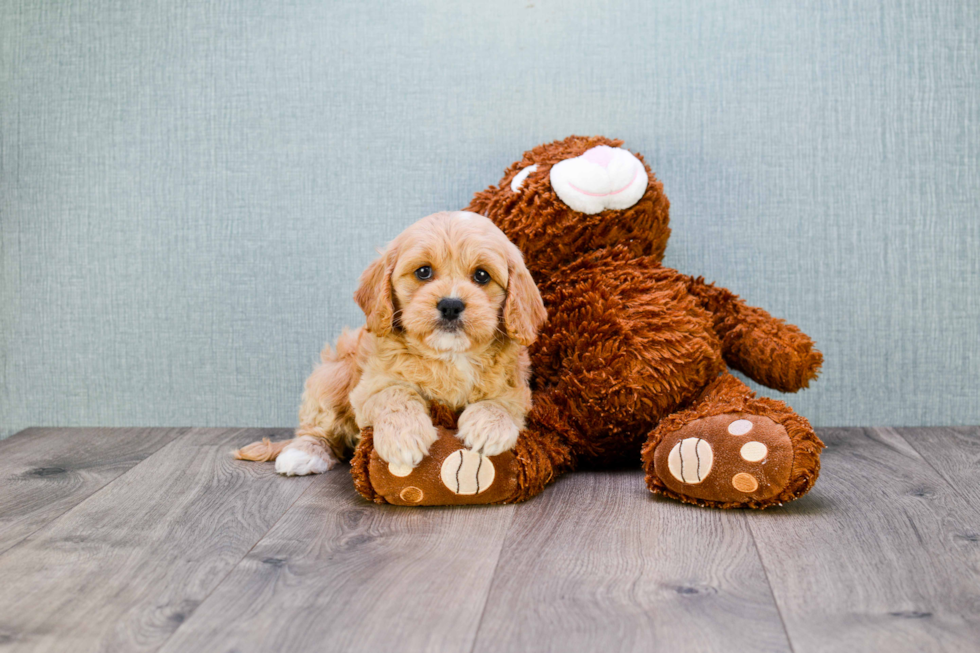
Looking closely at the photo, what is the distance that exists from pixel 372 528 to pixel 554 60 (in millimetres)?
1409

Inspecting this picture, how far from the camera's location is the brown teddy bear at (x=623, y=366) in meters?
1.56

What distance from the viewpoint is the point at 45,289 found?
Result: 2.37m

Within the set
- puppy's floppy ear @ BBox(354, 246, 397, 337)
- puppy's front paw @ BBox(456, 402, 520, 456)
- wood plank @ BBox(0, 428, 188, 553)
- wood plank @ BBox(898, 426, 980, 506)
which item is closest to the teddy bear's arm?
wood plank @ BBox(898, 426, 980, 506)

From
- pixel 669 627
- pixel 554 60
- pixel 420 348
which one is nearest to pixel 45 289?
pixel 420 348

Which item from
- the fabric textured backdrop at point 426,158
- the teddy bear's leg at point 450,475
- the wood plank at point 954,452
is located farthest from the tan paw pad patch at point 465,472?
the wood plank at point 954,452

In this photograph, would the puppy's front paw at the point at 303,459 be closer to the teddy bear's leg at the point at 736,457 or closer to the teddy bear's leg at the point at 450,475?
the teddy bear's leg at the point at 450,475

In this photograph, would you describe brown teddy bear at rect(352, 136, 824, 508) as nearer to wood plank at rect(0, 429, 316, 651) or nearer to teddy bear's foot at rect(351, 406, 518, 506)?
teddy bear's foot at rect(351, 406, 518, 506)

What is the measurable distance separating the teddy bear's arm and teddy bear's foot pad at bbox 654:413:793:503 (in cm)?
40

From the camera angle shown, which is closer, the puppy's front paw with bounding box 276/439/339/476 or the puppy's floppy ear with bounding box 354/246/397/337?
the puppy's floppy ear with bounding box 354/246/397/337

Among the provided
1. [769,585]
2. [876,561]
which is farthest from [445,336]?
[876,561]

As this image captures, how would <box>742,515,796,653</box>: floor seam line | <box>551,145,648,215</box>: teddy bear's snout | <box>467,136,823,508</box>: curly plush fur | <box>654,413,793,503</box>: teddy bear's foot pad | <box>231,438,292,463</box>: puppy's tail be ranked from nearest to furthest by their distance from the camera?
<box>742,515,796,653</box>: floor seam line → <box>654,413,793,503</box>: teddy bear's foot pad → <box>467,136,823,508</box>: curly plush fur → <box>551,145,648,215</box>: teddy bear's snout → <box>231,438,292,463</box>: puppy's tail

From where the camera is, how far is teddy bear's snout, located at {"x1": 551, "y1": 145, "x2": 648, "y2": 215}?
1860mm

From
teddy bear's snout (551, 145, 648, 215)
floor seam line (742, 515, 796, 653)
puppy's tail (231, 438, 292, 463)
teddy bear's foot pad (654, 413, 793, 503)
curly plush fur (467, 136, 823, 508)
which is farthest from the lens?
puppy's tail (231, 438, 292, 463)

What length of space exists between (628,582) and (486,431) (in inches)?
18.0
